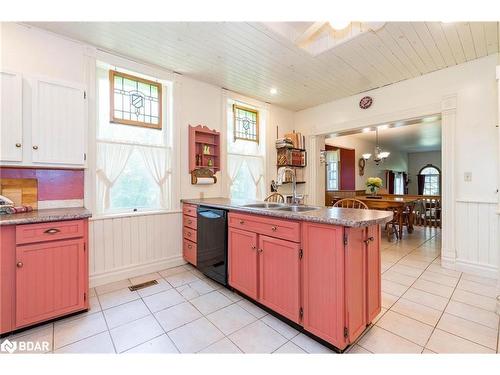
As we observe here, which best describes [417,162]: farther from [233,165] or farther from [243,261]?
[243,261]

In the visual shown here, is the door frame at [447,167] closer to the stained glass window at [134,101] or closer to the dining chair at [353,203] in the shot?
the dining chair at [353,203]

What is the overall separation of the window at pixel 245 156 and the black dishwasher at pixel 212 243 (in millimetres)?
1171

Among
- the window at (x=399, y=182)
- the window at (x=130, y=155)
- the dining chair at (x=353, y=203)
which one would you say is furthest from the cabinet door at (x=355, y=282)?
the window at (x=399, y=182)

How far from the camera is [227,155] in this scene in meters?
3.78

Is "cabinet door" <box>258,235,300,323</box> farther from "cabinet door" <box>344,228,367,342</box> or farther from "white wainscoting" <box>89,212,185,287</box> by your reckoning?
"white wainscoting" <box>89,212,185,287</box>

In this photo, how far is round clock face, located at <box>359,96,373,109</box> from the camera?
3.74 m

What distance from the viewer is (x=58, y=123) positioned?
2166 mm

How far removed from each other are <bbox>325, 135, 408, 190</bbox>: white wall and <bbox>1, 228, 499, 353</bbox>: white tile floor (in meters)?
4.95

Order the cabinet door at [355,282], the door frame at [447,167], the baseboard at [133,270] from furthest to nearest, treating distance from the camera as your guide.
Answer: the door frame at [447,167] → the baseboard at [133,270] → the cabinet door at [355,282]

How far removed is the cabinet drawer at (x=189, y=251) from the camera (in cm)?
299

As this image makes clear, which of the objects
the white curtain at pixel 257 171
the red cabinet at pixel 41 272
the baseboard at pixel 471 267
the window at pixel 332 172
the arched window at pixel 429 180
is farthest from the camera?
the arched window at pixel 429 180

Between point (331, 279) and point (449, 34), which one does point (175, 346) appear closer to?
point (331, 279)

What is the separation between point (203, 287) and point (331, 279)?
1.58 m
